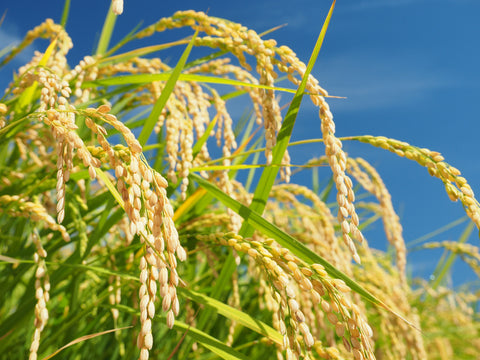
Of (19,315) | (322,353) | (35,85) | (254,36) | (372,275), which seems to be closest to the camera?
(322,353)

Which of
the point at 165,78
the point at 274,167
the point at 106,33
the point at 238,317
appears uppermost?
the point at 106,33

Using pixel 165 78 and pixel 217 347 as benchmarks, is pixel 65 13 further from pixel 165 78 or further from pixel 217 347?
pixel 217 347

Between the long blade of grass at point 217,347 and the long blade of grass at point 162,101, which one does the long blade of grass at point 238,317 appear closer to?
the long blade of grass at point 217,347

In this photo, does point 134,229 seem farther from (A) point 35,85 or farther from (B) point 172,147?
(A) point 35,85

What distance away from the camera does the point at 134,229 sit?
0.91 m

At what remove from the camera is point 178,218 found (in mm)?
2172

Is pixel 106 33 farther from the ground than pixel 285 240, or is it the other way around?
pixel 106 33

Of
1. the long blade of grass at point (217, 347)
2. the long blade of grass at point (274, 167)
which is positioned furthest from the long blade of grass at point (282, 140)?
the long blade of grass at point (217, 347)

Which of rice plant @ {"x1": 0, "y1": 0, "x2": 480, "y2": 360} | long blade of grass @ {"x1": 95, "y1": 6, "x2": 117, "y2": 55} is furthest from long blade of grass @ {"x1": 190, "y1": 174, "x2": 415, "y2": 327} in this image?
long blade of grass @ {"x1": 95, "y1": 6, "x2": 117, "y2": 55}

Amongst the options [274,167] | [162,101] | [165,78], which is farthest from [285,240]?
[165,78]

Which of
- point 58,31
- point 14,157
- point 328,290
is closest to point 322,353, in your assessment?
point 328,290

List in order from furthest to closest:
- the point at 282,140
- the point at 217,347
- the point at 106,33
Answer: the point at 106,33
the point at 282,140
the point at 217,347

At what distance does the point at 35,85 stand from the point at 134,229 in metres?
1.43

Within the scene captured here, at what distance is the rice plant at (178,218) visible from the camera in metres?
1.02
